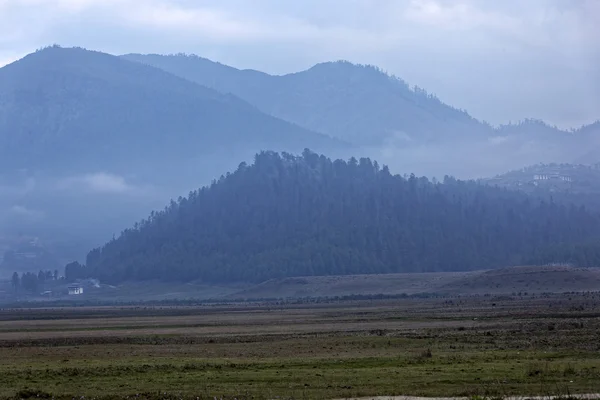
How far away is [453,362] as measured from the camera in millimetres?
56281

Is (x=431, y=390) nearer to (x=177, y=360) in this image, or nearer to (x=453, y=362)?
(x=453, y=362)

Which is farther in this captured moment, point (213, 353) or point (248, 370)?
point (213, 353)

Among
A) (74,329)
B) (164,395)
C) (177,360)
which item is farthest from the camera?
(74,329)

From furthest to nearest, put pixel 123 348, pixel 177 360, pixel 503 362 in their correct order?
1. pixel 123 348
2. pixel 177 360
3. pixel 503 362

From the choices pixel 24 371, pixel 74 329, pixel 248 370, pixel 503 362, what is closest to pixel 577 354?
pixel 503 362

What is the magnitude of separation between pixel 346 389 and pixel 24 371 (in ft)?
69.3

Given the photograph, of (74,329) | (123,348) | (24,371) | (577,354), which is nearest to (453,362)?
(577,354)

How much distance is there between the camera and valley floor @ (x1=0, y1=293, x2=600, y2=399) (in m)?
46.8

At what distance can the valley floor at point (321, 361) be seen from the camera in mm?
46812

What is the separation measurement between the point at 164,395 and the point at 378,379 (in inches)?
430

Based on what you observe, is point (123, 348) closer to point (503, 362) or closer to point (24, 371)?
point (24, 371)

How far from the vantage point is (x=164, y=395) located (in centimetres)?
4544

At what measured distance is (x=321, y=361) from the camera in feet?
197

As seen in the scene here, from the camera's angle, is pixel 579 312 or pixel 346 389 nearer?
pixel 346 389
